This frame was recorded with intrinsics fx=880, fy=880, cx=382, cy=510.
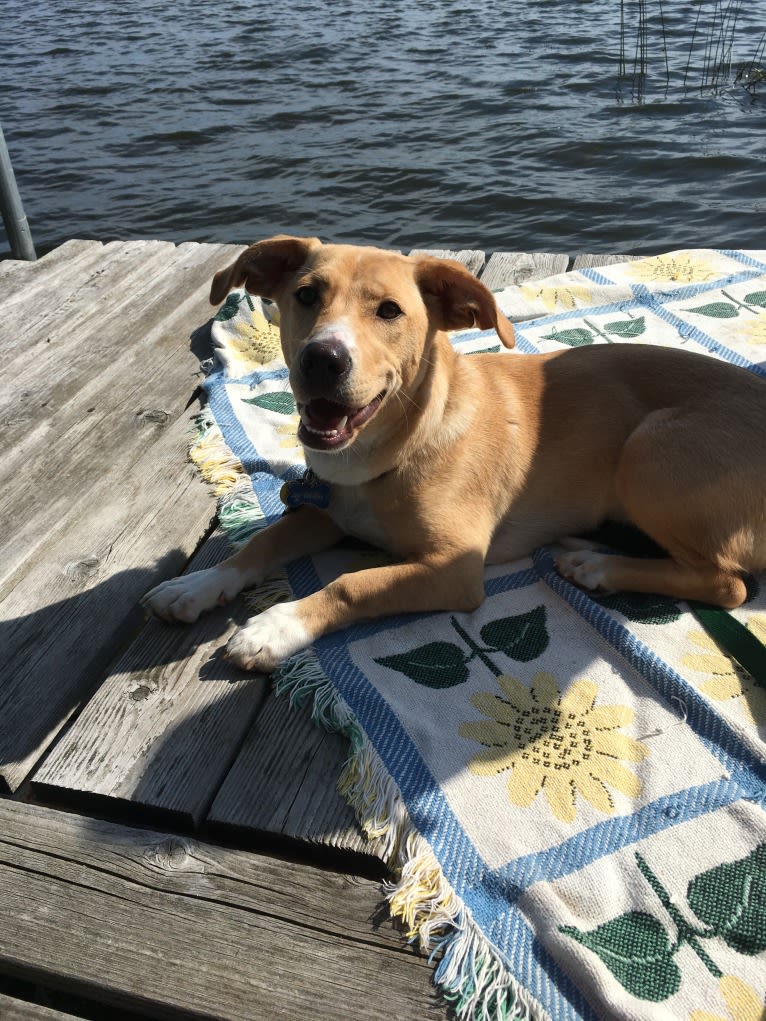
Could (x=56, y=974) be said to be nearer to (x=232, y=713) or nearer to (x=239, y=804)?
(x=239, y=804)

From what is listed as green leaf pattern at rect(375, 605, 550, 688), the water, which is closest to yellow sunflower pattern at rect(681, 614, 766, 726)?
green leaf pattern at rect(375, 605, 550, 688)

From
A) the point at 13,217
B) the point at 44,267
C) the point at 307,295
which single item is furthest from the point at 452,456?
the point at 13,217

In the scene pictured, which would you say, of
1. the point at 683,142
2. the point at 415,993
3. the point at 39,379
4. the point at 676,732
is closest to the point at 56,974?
the point at 415,993

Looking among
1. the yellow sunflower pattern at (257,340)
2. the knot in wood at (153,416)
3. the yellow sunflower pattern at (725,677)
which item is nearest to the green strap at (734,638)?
the yellow sunflower pattern at (725,677)

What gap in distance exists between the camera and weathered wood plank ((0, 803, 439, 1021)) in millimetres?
1916

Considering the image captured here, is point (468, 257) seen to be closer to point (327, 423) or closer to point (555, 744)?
point (327, 423)

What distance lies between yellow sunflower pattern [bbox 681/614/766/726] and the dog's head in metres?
1.19

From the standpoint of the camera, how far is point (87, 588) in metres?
3.15

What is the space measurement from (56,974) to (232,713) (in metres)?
0.81

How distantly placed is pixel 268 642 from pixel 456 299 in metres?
1.38

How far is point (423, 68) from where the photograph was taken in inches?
534

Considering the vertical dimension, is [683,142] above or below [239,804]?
below

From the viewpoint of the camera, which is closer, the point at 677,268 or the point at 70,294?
the point at 677,268

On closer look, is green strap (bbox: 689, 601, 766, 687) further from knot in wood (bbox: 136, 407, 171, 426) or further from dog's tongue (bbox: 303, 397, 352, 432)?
knot in wood (bbox: 136, 407, 171, 426)
